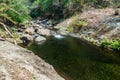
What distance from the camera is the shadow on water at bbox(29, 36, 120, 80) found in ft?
83.6

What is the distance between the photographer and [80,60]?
1222 inches

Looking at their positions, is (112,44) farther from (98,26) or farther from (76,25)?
(76,25)

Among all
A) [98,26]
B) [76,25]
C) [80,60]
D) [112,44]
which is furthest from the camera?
[76,25]

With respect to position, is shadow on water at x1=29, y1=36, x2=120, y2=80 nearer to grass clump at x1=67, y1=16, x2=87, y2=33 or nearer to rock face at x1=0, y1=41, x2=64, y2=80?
rock face at x1=0, y1=41, x2=64, y2=80

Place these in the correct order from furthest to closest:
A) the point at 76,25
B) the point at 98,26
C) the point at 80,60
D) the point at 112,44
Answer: the point at 76,25
the point at 98,26
the point at 112,44
the point at 80,60

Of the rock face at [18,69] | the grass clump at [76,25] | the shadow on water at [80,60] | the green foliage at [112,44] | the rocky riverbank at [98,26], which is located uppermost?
the rock face at [18,69]

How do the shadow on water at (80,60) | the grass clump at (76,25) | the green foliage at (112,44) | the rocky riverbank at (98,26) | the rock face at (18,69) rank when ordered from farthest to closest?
the grass clump at (76,25), the rocky riverbank at (98,26), the green foliage at (112,44), the shadow on water at (80,60), the rock face at (18,69)

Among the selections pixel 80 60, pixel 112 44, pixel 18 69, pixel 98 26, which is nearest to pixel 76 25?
pixel 98 26

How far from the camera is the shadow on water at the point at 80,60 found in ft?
83.6

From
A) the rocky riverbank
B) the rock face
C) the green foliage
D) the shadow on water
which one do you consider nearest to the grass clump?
the rocky riverbank

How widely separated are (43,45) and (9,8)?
974cm

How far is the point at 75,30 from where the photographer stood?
56500 millimetres

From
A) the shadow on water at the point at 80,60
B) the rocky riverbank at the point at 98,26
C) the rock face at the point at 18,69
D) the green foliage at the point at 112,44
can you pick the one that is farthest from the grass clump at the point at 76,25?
the rock face at the point at 18,69

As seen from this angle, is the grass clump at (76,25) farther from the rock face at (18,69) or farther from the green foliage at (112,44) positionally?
the rock face at (18,69)
